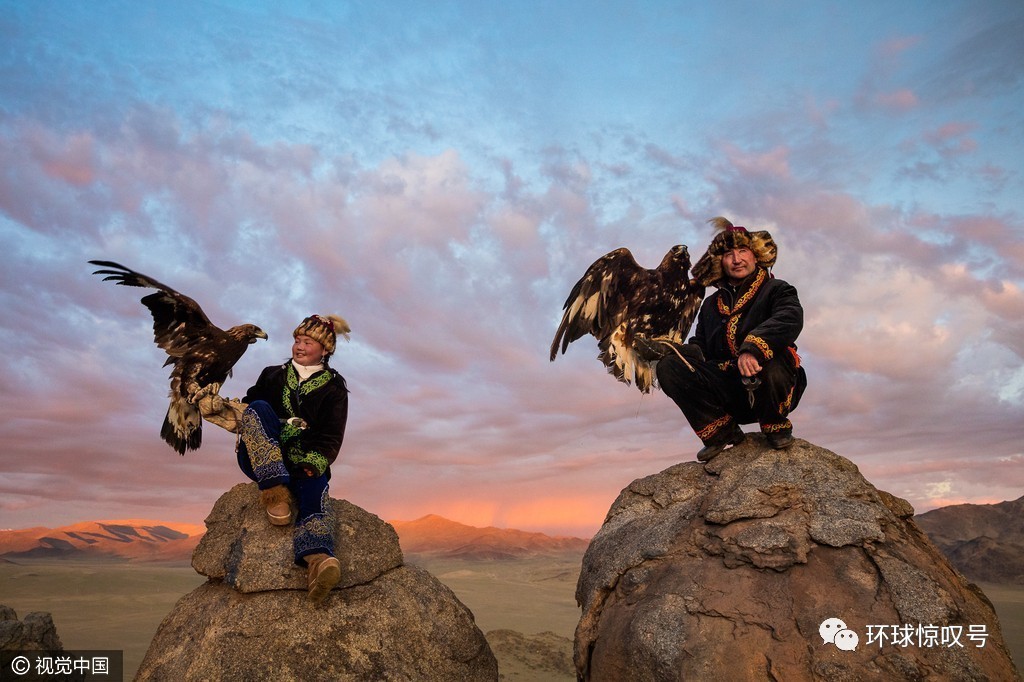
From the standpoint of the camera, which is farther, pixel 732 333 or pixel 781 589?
pixel 732 333

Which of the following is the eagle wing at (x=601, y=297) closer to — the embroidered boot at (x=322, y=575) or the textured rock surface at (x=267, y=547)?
the textured rock surface at (x=267, y=547)

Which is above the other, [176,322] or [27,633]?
[176,322]

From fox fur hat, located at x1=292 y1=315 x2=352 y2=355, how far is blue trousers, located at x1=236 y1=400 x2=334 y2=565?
1.91 ft

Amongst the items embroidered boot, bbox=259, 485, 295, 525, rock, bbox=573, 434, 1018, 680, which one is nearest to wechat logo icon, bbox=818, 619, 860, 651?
rock, bbox=573, 434, 1018, 680

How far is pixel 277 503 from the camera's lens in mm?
4691

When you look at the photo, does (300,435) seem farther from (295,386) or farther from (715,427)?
(715,427)

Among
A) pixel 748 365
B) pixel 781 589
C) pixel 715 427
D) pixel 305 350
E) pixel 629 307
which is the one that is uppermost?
pixel 629 307

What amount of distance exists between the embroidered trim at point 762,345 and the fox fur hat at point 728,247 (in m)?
0.90

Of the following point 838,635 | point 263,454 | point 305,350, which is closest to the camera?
point 838,635

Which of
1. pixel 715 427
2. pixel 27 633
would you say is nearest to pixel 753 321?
pixel 715 427

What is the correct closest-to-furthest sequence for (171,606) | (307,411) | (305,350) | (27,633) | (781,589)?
(781,589)
(307,411)
(305,350)
(27,633)
(171,606)

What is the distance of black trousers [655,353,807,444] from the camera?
4570 millimetres

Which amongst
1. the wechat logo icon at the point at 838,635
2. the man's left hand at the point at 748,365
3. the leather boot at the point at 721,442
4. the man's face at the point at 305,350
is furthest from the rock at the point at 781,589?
the man's face at the point at 305,350

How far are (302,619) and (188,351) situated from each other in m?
2.06
